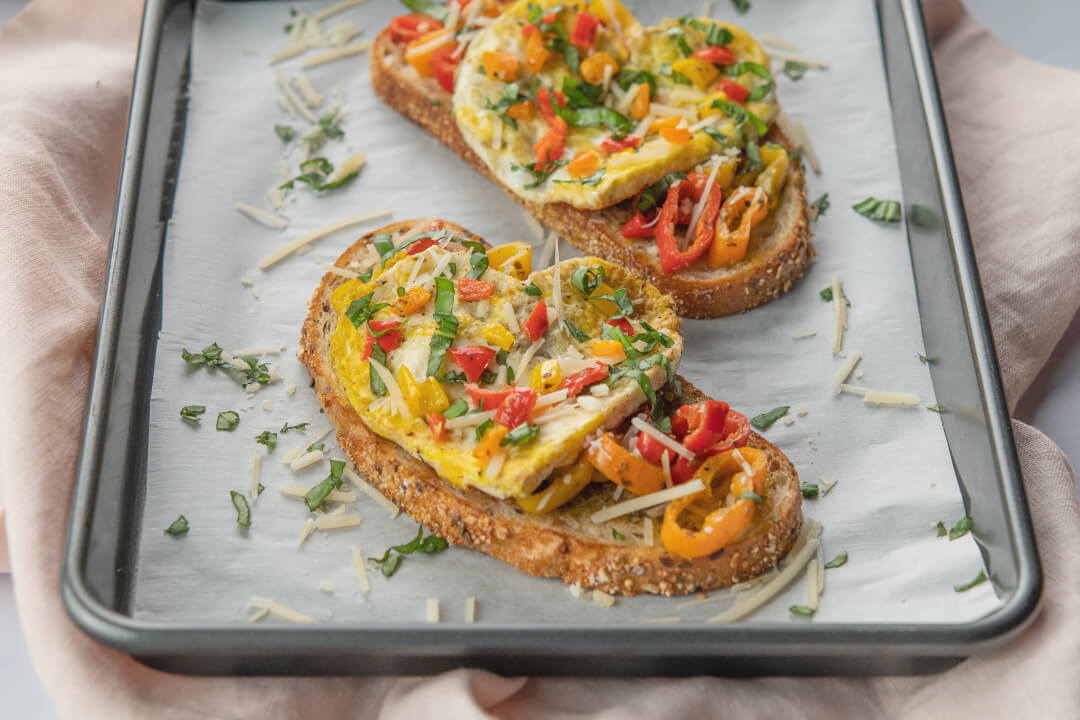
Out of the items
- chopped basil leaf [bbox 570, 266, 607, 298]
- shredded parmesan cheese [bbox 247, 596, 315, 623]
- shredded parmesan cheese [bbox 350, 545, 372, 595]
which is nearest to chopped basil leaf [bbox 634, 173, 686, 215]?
chopped basil leaf [bbox 570, 266, 607, 298]

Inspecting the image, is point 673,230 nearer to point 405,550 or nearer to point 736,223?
point 736,223

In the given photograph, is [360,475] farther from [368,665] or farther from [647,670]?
[647,670]

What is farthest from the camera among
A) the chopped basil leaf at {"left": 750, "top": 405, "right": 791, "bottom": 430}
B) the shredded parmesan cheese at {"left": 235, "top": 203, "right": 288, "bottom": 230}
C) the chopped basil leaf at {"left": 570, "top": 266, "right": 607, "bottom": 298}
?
the shredded parmesan cheese at {"left": 235, "top": 203, "right": 288, "bottom": 230}

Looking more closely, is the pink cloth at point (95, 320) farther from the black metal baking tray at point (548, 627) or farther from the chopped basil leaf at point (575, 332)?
the chopped basil leaf at point (575, 332)

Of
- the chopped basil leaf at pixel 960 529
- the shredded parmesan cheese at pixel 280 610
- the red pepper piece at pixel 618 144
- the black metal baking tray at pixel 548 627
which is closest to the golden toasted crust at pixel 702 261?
the red pepper piece at pixel 618 144

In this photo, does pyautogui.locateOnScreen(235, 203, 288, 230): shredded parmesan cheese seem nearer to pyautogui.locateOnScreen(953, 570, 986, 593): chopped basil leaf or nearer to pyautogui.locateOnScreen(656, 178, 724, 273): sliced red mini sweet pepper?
pyautogui.locateOnScreen(656, 178, 724, 273): sliced red mini sweet pepper

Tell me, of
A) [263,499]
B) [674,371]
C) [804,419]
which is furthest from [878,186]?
[263,499]
